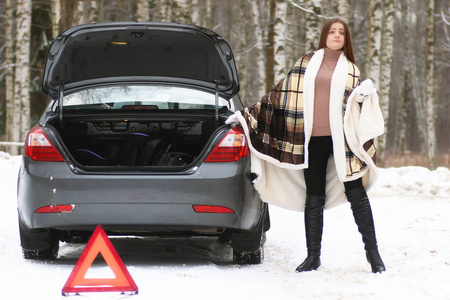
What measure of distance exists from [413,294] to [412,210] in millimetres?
5701

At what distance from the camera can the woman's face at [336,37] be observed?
603cm

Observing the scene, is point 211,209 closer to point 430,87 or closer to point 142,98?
point 142,98

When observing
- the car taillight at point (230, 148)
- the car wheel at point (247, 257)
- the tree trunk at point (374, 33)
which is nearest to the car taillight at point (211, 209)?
the car taillight at point (230, 148)

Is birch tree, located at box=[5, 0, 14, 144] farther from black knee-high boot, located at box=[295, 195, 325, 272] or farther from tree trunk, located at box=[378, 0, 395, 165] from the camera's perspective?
black knee-high boot, located at box=[295, 195, 325, 272]

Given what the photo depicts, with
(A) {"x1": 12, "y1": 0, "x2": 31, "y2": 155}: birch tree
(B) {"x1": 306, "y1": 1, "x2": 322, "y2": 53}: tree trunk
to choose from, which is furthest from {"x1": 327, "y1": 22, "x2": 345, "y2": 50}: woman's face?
(A) {"x1": 12, "y1": 0, "x2": 31, "y2": 155}: birch tree

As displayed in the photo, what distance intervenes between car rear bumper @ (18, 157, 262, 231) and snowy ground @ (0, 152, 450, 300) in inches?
14.7

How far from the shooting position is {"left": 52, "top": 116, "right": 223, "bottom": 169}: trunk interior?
21.7 feet

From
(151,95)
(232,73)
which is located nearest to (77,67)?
(151,95)

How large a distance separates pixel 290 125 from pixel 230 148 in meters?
0.56

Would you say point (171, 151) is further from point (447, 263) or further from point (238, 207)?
point (447, 263)

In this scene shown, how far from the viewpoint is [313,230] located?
602cm

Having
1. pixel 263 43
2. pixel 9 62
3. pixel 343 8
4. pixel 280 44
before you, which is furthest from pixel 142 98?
pixel 9 62

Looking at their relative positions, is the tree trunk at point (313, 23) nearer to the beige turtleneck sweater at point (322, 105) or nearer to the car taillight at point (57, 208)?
the beige turtleneck sweater at point (322, 105)

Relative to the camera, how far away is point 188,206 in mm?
5625
